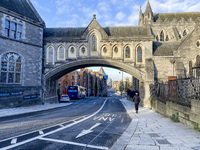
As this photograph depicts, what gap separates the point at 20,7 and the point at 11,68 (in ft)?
27.2

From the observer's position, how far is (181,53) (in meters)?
20.5

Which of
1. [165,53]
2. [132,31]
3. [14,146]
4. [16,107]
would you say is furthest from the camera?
[132,31]

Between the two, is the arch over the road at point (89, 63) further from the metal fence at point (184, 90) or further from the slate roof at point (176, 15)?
the slate roof at point (176, 15)

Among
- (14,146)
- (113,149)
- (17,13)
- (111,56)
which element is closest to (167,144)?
(113,149)

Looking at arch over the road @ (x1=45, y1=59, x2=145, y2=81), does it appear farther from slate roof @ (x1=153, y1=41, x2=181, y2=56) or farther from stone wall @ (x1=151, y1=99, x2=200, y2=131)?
stone wall @ (x1=151, y1=99, x2=200, y2=131)

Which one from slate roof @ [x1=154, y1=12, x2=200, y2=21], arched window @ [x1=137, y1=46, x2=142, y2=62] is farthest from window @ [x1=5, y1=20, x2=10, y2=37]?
slate roof @ [x1=154, y1=12, x2=200, y2=21]

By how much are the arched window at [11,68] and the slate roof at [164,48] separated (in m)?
18.2

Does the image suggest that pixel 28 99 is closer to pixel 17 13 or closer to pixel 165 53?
pixel 17 13

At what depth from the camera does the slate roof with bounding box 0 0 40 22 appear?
59.5ft

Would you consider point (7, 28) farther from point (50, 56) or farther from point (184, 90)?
point (184, 90)

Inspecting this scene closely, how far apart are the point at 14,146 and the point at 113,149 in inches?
134

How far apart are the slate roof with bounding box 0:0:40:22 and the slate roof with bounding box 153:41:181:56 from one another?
1762 centimetres

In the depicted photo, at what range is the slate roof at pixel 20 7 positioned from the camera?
59.5 feet

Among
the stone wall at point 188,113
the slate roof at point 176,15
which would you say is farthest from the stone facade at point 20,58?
the slate roof at point 176,15
